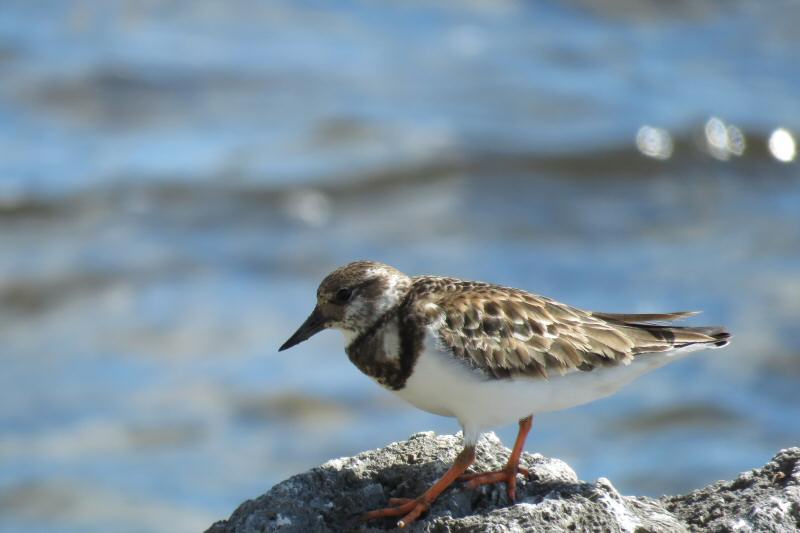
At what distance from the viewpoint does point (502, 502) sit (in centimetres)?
467

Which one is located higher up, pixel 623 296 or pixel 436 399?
pixel 623 296

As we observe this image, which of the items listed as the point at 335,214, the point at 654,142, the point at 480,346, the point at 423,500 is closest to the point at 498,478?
the point at 423,500

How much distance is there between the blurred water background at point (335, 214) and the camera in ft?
36.9

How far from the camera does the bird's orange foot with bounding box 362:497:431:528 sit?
4.59 meters

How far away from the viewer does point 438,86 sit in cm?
1744

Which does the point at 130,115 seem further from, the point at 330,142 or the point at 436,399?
the point at 436,399

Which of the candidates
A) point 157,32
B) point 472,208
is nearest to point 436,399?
point 472,208

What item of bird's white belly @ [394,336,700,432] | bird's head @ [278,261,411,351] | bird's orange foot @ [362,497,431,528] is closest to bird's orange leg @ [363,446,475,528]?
bird's orange foot @ [362,497,431,528]

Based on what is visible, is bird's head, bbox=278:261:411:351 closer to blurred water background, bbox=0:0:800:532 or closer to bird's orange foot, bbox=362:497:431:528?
bird's orange foot, bbox=362:497:431:528

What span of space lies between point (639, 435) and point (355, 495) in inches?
265

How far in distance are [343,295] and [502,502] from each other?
38.4 inches

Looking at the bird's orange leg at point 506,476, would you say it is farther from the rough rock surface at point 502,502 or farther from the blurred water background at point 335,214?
the blurred water background at point 335,214

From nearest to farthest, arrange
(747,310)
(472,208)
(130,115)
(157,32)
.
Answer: (747,310)
(472,208)
(130,115)
(157,32)

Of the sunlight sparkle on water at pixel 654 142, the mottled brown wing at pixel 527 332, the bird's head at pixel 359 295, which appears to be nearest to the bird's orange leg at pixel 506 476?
the mottled brown wing at pixel 527 332
